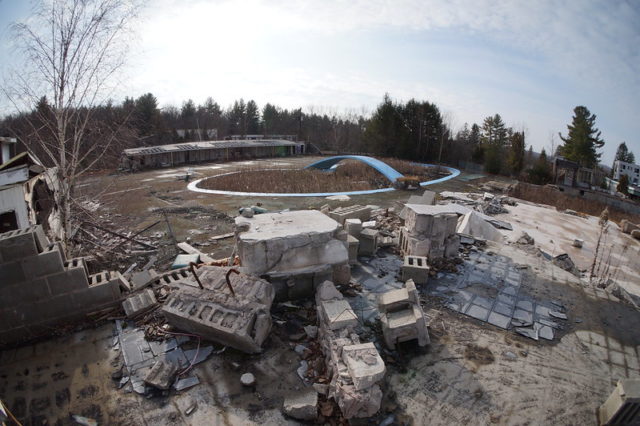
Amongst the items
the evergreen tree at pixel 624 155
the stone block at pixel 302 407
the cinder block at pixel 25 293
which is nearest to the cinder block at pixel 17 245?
the cinder block at pixel 25 293

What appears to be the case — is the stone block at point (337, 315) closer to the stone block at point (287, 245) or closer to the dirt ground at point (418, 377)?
the dirt ground at point (418, 377)

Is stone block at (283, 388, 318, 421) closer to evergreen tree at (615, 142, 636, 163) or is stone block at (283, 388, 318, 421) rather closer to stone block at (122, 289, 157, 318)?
stone block at (122, 289, 157, 318)

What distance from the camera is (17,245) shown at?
3924 millimetres

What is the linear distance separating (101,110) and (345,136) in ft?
132

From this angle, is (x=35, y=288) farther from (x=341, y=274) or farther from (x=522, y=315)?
(x=522, y=315)

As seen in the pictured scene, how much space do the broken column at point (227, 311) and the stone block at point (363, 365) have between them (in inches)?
45.2

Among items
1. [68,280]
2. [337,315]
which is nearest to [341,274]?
[337,315]

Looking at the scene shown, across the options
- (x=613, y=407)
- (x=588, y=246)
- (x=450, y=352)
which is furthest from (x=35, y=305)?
(x=588, y=246)

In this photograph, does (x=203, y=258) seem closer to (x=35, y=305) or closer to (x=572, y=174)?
(x=35, y=305)

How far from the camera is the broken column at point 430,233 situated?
622 centimetres

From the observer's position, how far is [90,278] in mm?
4875

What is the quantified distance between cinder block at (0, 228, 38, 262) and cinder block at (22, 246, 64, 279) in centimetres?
8

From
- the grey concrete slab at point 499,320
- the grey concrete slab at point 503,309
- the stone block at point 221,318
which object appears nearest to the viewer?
the stone block at point 221,318

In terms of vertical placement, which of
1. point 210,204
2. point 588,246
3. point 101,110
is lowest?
point 588,246
